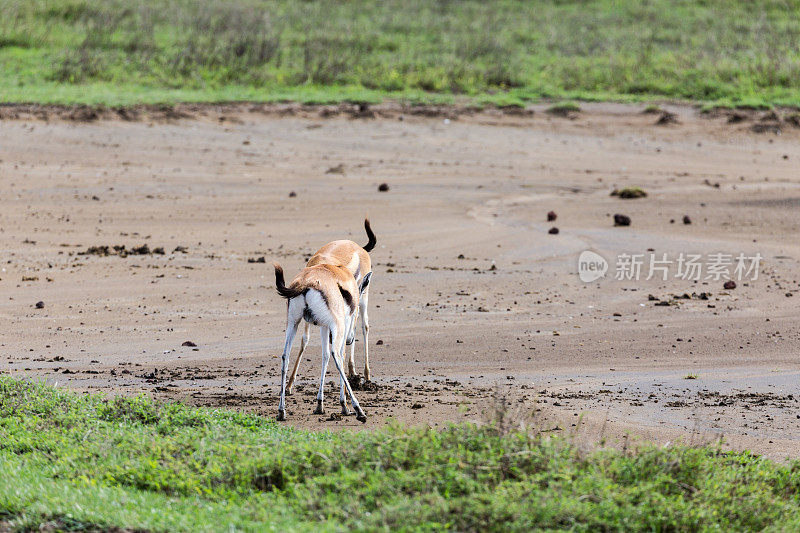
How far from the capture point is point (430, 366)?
9.73m

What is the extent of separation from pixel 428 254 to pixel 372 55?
40.0 ft

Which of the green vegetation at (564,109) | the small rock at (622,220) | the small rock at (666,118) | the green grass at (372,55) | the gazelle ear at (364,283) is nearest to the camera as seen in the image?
the gazelle ear at (364,283)

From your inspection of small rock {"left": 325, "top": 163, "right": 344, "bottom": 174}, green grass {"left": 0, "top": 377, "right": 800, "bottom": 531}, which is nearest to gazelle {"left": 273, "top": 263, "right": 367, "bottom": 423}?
green grass {"left": 0, "top": 377, "right": 800, "bottom": 531}

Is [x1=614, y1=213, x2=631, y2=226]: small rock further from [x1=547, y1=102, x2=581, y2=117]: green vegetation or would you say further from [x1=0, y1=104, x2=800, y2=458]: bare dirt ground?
[x1=547, y1=102, x2=581, y2=117]: green vegetation

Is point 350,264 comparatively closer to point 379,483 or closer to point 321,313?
point 321,313

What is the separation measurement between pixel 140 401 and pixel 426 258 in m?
6.53

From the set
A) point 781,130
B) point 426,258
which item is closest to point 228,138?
point 426,258

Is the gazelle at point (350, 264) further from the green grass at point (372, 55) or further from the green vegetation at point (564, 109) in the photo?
the green vegetation at point (564, 109)

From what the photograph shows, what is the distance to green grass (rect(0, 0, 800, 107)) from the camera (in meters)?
21.8

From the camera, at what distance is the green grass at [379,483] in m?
5.43

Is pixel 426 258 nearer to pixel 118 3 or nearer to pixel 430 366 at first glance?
pixel 430 366

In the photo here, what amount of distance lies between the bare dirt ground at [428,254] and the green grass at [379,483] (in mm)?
865

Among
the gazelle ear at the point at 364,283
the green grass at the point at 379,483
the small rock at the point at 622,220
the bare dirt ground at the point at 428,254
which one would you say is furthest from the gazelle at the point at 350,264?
the small rock at the point at 622,220

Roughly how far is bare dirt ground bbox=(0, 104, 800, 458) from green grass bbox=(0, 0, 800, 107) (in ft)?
5.47
